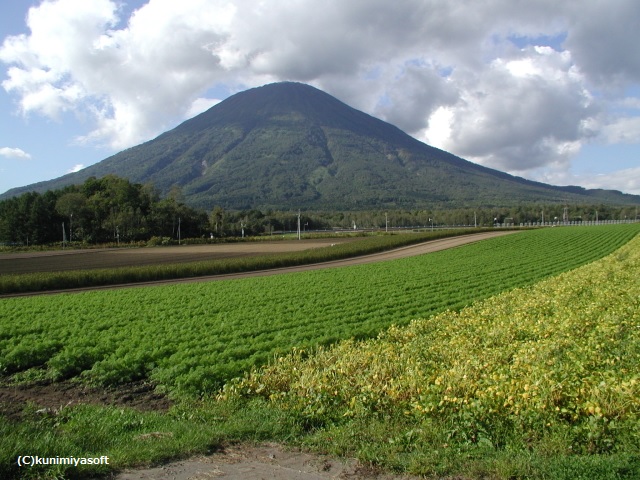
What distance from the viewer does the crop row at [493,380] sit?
22.4ft

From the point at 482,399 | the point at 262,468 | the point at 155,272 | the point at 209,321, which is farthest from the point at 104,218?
the point at 482,399

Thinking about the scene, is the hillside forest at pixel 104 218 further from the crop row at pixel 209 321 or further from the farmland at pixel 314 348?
the farmland at pixel 314 348

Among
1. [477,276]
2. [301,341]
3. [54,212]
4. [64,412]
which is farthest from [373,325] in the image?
[54,212]

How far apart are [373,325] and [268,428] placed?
8497 mm

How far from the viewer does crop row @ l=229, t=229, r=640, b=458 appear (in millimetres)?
6820

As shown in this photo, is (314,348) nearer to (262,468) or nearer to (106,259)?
(262,468)

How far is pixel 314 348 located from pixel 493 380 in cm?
574

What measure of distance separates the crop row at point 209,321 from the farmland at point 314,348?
5 centimetres

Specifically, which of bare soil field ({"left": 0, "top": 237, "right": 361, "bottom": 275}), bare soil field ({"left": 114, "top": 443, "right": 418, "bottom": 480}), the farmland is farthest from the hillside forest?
bare soil field ({"left": 114, "top": 443, "right": 418, "bottom": 480})

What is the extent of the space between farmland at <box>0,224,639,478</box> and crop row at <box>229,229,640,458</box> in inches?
1.3

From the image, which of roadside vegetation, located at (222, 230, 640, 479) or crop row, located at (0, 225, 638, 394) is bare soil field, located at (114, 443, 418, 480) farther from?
crop row, located at (0, 225, 638, 394)

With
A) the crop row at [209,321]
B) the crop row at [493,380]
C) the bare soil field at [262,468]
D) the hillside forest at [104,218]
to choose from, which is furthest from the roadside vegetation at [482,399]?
the hillside forest at [104,218]

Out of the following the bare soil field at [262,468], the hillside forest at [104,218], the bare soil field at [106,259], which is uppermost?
the hillside forest at [104,218]

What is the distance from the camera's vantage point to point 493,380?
793cm
